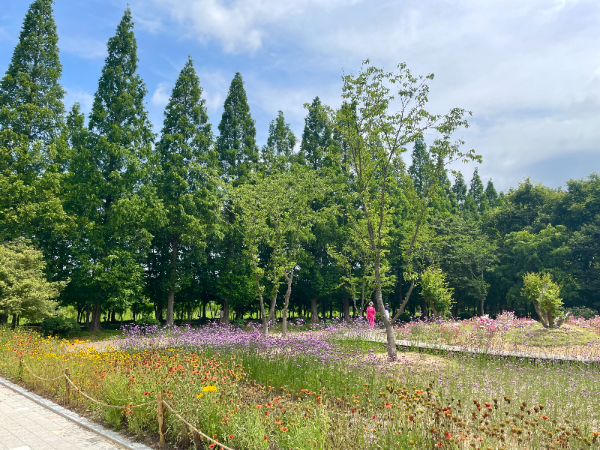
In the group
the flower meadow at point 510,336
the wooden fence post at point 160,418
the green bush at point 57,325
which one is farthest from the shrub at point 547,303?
the green bush at point 57,325

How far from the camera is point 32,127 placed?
18.4m

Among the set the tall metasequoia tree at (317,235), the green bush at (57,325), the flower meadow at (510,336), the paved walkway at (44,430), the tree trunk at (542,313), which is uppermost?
the tall metasequoia tree at (317,235)

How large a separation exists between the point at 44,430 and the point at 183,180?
55.7ft

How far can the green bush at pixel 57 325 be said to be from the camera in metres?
17.6

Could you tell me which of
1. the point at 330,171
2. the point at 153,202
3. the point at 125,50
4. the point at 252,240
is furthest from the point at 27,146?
the point at 330,171

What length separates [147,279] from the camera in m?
23.3

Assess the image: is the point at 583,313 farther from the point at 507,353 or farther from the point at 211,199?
the point at 211,199

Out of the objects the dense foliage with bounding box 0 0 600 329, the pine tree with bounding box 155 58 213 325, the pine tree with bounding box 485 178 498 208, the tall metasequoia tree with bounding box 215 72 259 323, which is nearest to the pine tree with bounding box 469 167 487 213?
the pine tree with bounding box 485 178 498 208

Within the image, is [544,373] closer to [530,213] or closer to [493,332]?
[493,332]

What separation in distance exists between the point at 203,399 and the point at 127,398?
5.06ft

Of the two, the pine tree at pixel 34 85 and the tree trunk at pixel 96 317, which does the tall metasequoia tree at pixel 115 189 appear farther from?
the pine tree at pixel 34 85

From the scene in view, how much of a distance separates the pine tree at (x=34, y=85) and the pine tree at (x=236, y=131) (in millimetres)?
9538

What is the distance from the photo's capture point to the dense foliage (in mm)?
10555

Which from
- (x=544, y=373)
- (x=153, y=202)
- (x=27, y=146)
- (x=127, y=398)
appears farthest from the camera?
(x=153, y=202)
